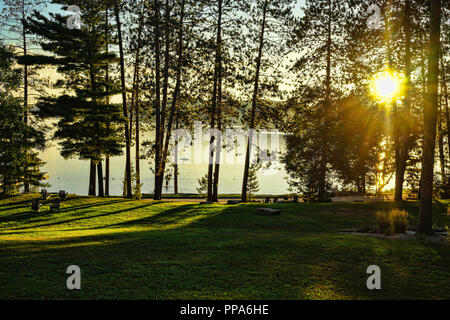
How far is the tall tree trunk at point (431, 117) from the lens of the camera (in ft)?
39.8

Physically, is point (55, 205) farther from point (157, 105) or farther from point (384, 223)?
point (384, 223)

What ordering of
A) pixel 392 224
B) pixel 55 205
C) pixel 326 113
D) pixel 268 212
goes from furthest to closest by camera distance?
pixel 326 113 < pixel 55 205 < pixel 268 212 < pixel 392 224

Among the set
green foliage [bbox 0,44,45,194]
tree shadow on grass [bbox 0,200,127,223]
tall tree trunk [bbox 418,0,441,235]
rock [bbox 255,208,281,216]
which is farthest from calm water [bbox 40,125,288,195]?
tall tree trunk [bbox 418,0,441,235]

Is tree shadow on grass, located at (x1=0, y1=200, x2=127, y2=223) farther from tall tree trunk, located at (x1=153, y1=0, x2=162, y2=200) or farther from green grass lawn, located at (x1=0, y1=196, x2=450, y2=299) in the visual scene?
green grass lawn, located at (x1=0, y1=196, x2=450, y2=299)

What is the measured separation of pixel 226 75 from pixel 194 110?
3.44 m

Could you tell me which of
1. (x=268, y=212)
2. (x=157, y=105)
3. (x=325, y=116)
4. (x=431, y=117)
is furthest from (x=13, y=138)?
(x=431, y=117)

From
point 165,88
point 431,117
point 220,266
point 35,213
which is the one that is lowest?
point 35,213

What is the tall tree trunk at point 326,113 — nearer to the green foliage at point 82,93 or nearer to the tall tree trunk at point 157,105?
the tall tree trunk at point 157,105

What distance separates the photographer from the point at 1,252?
9273 mm

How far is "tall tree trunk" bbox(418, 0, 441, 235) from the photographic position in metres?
12.1

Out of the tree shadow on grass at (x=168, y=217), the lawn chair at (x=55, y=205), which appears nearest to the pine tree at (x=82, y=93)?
the lawn chair at (x=55, y=205)

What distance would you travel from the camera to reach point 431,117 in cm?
1227
